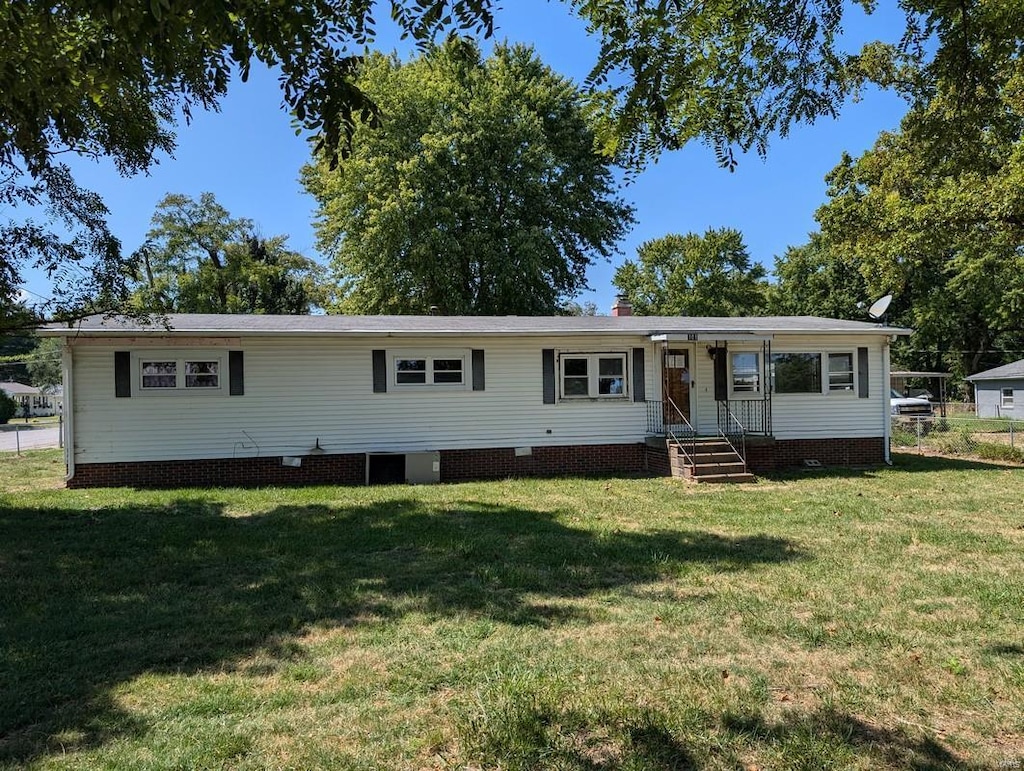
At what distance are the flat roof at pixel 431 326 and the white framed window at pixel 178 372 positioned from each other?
0.57 m

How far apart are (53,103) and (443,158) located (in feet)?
67.2

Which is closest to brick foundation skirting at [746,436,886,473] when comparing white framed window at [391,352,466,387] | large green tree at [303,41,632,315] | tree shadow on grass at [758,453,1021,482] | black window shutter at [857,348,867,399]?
tree shadow on grass at [758,453,1021,482]

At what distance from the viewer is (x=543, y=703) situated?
323 cm

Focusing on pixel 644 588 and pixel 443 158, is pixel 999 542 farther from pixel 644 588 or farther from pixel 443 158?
pixel 443 158

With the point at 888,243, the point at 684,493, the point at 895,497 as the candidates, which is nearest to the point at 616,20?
the point at 684,493

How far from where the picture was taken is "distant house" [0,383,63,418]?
56.1 m

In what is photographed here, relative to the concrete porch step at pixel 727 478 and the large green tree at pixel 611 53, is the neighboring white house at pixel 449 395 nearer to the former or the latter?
the concrete porch step at pixel 727 478

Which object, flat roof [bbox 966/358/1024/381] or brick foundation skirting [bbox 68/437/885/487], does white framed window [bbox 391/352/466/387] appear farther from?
flat roof [bbox 966/358/1024/381]

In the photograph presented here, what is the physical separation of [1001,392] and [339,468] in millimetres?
35102

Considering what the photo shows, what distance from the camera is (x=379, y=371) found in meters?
12.5

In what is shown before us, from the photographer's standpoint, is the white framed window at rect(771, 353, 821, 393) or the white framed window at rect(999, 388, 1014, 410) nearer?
the white framed window at rect(771, 353, 821, 393)

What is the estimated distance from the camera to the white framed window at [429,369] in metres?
12.6

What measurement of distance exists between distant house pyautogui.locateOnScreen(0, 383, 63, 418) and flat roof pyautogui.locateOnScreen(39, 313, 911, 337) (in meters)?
52.5

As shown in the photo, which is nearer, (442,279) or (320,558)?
(320,558)
